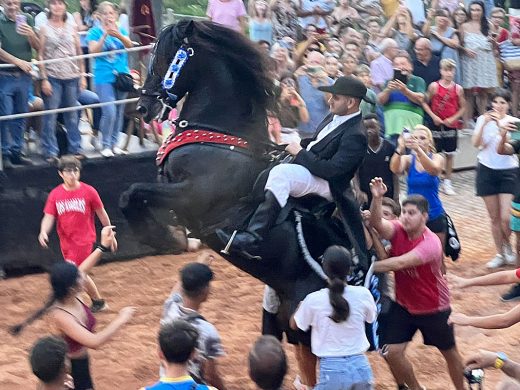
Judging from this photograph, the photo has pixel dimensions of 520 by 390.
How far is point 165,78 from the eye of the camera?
311 inches

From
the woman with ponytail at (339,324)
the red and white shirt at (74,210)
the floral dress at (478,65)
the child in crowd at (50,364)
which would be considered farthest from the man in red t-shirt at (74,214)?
the floral dress at (478,65)

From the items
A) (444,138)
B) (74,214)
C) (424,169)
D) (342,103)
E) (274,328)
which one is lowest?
(444,138)

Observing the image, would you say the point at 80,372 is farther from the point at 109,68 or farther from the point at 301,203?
the point at 109,68

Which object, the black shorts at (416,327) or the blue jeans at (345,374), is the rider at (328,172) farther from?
the blue jeans at (345,374)

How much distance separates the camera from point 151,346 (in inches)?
371

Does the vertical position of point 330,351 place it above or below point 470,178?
above

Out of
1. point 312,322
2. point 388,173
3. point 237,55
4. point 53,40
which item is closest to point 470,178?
point 388,173

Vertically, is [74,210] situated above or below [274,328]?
below

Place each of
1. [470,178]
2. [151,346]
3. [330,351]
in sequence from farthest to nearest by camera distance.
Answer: [470,178]
[151,346]
[330,351]

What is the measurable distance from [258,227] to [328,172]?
0.63 metres

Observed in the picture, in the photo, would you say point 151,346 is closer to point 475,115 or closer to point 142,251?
point 142,251

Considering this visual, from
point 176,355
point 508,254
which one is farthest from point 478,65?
point 176,355

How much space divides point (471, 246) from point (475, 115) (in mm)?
4352

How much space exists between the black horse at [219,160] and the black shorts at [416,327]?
47 cm
